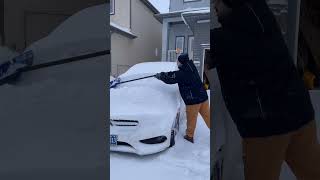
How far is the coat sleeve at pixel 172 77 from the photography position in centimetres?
492

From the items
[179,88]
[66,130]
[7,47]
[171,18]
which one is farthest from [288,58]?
[171,18]

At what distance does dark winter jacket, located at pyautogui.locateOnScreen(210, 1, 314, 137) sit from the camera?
62.0 inches

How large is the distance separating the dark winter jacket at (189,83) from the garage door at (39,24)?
11.7 feet

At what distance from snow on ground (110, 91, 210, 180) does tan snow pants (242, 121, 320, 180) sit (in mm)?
1736

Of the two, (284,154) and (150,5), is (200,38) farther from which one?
(284,154)

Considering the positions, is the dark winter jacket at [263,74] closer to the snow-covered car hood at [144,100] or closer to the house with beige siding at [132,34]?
the snow-covered car hood at [144,100]

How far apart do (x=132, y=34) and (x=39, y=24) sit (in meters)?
14.5

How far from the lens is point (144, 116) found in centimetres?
437

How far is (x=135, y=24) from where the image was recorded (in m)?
16.9

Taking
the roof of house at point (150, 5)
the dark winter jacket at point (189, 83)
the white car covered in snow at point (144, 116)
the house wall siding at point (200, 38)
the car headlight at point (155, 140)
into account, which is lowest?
the car headlight at point (155, 140)

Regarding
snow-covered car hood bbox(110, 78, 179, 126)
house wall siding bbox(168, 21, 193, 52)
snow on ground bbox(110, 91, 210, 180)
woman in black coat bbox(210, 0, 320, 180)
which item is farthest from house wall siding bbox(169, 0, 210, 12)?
woman in black coat bbox(210, 0, 320, 180)

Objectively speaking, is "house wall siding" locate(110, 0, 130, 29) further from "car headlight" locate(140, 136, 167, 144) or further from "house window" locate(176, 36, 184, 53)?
"car headlight" locate(140, 136, 167, 144)

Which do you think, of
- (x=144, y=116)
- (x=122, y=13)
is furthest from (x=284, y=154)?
(x=122, y=13)

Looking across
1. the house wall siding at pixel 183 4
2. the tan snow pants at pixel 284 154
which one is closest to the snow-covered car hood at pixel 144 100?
the tan snow pants at pixel 284 154
